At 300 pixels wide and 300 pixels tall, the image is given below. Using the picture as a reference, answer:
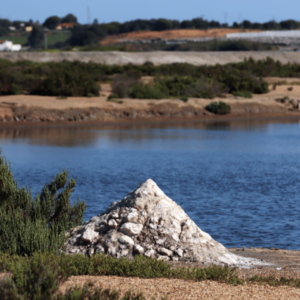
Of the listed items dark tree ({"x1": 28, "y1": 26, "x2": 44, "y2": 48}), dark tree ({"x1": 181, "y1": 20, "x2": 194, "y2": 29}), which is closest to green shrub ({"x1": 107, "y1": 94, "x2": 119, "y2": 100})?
dark tree ({"x1": 28, "y1": 26, "x2": 44, "y2": 48})

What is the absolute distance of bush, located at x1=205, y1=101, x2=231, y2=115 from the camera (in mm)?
42469

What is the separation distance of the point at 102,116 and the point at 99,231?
2988 cm

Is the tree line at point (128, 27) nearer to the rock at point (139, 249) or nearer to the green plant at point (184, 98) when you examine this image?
the green plant at point (184, 98)

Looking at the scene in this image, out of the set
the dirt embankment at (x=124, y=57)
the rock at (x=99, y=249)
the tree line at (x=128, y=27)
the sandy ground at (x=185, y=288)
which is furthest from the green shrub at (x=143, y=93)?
the tree line at (x=128, y=27)

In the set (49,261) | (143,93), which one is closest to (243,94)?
(143,93)

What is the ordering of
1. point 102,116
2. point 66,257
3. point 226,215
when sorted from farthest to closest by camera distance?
point 102,116 → point 226,215 → point 66,257

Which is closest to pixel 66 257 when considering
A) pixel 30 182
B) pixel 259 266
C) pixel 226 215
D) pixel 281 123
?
pixel 259 266

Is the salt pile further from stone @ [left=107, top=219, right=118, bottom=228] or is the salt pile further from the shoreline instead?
the shoreline

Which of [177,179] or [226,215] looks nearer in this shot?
[226,215]

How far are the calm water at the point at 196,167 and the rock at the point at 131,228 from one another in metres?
2.85

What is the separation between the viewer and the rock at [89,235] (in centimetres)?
880

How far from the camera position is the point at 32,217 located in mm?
9695

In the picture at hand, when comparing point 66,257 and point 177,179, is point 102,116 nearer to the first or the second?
point 177,179

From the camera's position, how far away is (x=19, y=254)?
27.8 ft
